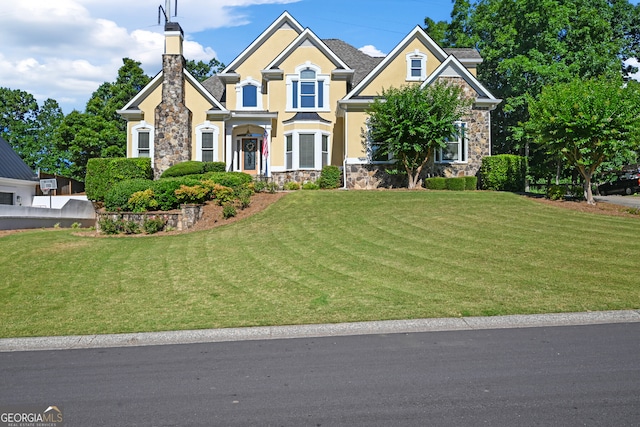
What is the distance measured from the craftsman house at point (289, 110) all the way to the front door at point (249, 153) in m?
0.06

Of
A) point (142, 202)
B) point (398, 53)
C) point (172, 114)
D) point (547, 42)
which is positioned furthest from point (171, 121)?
point (547, 42)

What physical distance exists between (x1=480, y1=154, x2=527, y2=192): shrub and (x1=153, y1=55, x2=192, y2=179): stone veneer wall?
15.5 m

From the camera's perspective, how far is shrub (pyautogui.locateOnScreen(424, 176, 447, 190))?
80.1 feet

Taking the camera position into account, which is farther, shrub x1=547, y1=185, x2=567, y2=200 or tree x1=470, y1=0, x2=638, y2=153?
tree x1=470, y1=0, x2=638, y2=153

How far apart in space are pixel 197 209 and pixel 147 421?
543 inches

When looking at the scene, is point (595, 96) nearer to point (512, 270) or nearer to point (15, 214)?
point (512, 270)

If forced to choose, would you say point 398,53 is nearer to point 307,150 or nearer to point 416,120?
point 416,120

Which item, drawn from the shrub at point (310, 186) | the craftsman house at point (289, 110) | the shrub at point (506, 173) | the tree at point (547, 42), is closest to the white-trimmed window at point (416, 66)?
the craftsman house at point (289, 110)

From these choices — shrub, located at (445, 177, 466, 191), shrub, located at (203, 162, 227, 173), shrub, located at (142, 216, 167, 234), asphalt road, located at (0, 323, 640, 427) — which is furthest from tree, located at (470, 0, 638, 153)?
asphalt road, located at (0, 323, 640, 427)

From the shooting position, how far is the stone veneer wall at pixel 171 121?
26.7m

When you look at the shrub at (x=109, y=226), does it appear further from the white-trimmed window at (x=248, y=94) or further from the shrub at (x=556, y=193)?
the shrub at (x=556, y=193)

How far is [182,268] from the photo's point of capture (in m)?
12.3

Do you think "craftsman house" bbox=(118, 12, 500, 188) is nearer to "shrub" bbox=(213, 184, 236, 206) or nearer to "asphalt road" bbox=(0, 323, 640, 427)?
"shrub" bbox=(213, 184, 236, 206)

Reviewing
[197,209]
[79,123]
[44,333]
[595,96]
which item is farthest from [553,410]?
[79,123]
